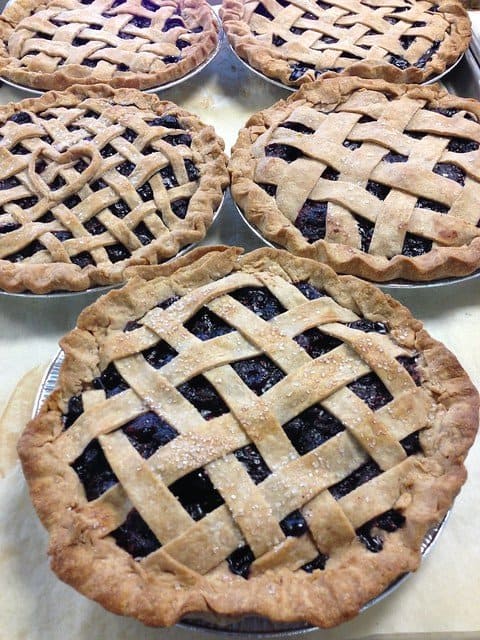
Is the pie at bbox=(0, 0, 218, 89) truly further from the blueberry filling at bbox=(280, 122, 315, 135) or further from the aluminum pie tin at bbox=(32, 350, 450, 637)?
the aluminum pie tin at bbox=(32, 350, 450, 637)

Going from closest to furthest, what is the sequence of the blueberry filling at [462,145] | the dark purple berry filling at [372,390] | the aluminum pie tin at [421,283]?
the dark purple berry filling at [372,390]
the aluminum pie tin at [421,283]
the blueberry filling at [462,145]

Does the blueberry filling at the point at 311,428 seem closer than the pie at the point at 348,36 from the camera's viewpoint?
Yes

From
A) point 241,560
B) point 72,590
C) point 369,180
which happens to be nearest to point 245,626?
point 241,560

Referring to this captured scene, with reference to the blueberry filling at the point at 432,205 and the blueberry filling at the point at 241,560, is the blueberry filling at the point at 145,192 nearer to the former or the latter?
the blueberry filling at the point at 432,205

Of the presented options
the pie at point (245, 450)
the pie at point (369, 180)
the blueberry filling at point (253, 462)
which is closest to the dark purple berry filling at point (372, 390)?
the pie at point (245, 450)

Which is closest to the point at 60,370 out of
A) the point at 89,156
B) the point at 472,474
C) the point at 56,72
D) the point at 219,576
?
the point at 219,576

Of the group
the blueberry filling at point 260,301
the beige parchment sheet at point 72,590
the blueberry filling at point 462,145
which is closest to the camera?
the beige parchment sheet at point 72,590
